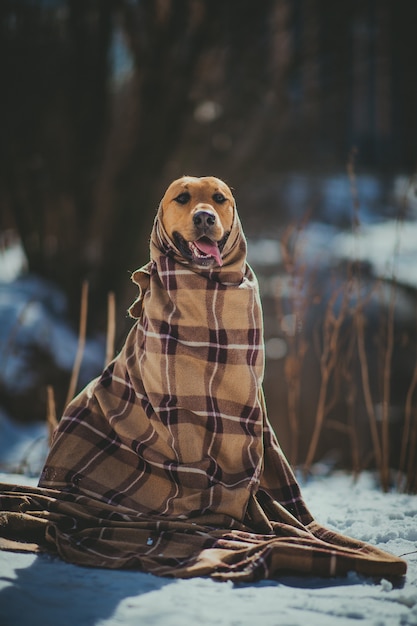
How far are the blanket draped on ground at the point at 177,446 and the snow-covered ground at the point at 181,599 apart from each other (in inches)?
6.5

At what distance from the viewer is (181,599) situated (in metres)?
1.56

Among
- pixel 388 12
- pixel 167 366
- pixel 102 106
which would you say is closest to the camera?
pixel 167 366

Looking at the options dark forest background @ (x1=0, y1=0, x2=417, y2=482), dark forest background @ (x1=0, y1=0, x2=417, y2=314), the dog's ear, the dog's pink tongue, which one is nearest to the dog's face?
the dog's pink tongue

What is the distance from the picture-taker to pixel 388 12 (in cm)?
848

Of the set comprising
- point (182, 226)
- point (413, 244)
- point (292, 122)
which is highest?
point (292, 122)

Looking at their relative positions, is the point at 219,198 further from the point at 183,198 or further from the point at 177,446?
the point at 177,446

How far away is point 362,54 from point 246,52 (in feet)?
8.19

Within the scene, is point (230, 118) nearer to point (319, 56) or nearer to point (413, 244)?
point (319, 56)

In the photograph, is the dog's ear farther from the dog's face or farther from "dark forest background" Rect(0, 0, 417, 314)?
"dark forest background" Rect(0, 0, 417, 314)

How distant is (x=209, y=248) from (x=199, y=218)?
93 millimetres

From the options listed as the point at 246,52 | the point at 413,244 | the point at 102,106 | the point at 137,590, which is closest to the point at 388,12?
the point at 246,52

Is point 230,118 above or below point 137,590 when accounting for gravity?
above

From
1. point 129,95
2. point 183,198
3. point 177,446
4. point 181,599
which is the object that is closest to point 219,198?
point 183,198

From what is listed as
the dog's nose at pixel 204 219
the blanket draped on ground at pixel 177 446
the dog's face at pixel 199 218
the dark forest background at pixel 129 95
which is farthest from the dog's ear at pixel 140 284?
the dark forest background at pixel 129 95
